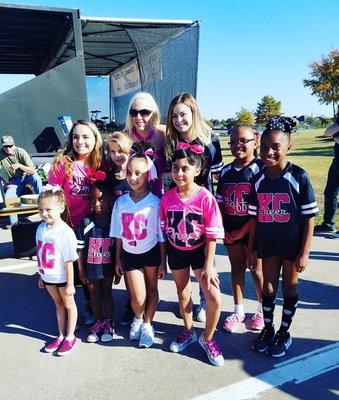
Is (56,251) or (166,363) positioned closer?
(166,363)

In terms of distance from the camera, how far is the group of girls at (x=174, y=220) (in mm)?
2428

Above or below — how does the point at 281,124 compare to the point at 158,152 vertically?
above

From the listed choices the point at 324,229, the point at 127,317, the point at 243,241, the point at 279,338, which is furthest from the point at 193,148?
the point at 324,229

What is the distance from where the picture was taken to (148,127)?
2.99 m

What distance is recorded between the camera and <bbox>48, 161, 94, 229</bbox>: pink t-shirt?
288 cm

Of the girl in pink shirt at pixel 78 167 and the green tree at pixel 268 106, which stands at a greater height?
the green tree at pixel 268 106

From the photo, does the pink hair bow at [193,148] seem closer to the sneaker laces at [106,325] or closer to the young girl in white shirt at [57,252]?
the young girl in white shirt at [57,252]

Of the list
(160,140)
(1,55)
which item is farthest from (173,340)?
(1,55)

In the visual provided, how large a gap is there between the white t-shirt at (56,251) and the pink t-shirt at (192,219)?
0.71 m

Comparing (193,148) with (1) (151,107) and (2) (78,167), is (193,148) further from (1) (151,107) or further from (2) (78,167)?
(2) (78,167)

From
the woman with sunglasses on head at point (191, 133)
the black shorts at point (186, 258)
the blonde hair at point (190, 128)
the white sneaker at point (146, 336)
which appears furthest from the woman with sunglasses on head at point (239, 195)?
the white sneaker at point (146, 336)

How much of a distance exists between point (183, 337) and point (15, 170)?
16.4ft

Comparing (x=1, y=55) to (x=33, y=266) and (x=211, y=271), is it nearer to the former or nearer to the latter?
(x=33, y=266)

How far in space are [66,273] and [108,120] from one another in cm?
1144
